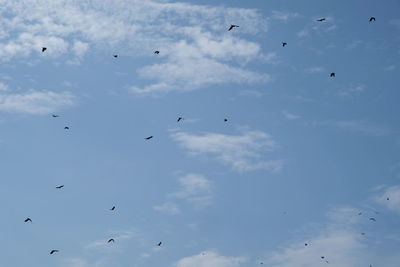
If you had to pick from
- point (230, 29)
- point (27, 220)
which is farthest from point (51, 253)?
point (230, 29)

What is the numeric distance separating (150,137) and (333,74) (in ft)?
62.6

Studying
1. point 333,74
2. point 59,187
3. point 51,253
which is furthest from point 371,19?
point 51,253

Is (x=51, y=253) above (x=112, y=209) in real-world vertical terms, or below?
below

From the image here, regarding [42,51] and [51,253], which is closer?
[42,51]

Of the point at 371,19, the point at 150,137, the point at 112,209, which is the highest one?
the point at 371,19

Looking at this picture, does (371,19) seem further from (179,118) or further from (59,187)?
(59,187)

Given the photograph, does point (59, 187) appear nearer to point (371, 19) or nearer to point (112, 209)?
point (112, 209)

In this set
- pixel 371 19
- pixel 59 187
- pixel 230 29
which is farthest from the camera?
pixel 59 187

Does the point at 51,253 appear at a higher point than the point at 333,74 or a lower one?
lower

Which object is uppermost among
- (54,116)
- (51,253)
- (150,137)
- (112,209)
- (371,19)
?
(371,19)

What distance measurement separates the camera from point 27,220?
2446 inches

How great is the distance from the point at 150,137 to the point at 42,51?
43.0 feet

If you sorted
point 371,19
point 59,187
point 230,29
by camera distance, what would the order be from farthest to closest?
1. point 59,187
2. point 371,19
3. point 230,29

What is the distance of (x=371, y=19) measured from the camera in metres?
58.4
